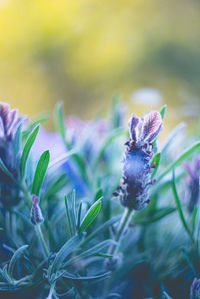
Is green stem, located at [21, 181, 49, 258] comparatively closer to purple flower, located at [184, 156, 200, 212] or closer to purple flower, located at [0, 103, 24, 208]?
purple flower, located at [0, 103, 24, 208]

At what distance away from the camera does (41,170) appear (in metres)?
0.32

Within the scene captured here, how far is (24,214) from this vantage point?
37 centimetres

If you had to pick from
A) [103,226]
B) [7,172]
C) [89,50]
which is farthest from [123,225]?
[89,50]

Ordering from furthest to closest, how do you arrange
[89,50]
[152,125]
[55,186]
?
[89,50] → [55,186] → [152,125]

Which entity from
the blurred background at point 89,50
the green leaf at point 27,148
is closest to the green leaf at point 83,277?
the green leaf at point 27,148

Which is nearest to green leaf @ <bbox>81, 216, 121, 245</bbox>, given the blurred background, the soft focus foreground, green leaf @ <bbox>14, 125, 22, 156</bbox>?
the soft focus foreground

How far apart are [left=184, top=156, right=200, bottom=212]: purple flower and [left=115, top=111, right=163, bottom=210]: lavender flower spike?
0.09 m

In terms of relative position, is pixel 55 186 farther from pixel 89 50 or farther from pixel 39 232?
pixel 89 50

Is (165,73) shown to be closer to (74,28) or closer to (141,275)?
(74,28)

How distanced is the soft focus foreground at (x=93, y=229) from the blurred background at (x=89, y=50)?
194 cm

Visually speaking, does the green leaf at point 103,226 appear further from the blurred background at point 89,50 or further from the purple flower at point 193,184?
the blurred background at point 89,50

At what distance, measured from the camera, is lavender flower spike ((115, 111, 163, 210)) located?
29 cm

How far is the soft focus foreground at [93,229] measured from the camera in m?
0.30

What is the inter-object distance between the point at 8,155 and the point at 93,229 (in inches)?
4.8
